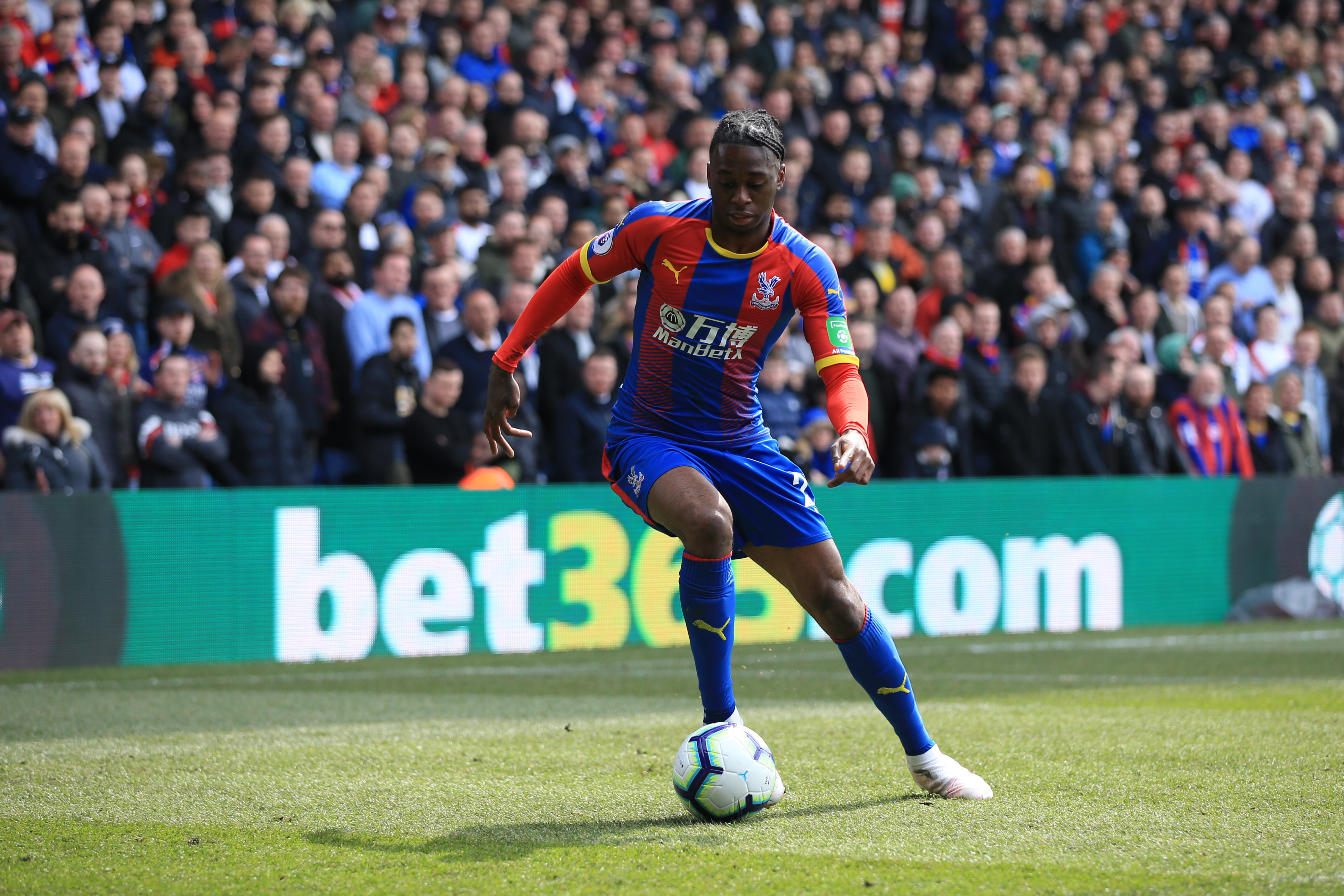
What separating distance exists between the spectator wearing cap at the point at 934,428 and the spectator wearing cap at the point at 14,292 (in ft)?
22.5

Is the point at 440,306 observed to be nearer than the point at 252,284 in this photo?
No

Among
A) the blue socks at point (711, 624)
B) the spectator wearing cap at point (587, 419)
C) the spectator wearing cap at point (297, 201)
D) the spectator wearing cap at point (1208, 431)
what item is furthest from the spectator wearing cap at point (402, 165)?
the blue socks at point (711, 624)

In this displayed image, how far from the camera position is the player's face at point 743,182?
17.6ft

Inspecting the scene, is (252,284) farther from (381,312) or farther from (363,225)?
(363,225)

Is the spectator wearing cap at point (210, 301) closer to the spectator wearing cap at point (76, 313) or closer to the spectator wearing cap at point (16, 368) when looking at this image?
the spectator wearing cap at point (76, 313)

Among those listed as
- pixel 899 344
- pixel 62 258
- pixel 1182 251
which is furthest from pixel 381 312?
pixel 1182 251

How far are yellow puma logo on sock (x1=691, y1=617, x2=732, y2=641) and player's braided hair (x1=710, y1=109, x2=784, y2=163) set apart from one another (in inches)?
61.8

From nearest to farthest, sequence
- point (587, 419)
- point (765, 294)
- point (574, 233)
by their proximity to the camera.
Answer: point (765, 294)
point (587, 419)
point (574, 233)

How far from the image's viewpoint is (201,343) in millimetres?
11469

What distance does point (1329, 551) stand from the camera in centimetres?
1495

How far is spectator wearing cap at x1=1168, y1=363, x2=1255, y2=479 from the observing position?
594 inches

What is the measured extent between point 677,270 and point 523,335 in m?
0.62

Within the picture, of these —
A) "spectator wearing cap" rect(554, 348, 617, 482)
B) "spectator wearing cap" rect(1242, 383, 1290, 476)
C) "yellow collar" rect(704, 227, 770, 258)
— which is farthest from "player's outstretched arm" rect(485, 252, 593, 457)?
"spectator wearing cap" rect(1242, 383, 1290, 476)

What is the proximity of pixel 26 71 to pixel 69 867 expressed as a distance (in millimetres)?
9567
